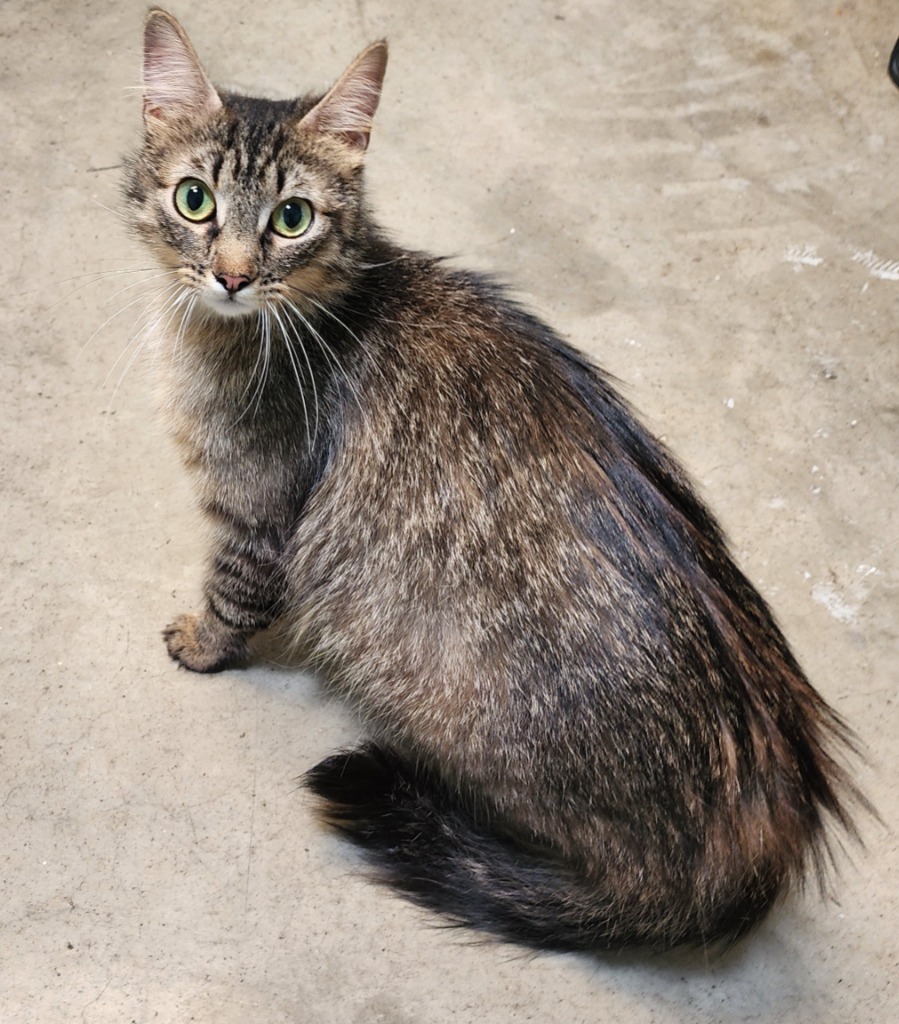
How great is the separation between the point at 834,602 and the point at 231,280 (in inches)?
67.3

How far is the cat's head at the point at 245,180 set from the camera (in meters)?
2.05

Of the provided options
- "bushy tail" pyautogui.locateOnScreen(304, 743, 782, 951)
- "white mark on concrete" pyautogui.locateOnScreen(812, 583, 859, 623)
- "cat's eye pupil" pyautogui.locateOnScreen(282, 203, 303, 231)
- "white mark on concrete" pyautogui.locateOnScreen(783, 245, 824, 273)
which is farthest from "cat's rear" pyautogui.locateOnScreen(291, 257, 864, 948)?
"white mark on concrete" pyautogui.locateOnScreen(783, 245, 824, 273)

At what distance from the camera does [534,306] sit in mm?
3230

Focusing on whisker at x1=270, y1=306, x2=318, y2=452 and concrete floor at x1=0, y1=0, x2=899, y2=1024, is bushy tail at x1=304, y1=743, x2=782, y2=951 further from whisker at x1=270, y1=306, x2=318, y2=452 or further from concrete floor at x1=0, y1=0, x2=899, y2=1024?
whisker at x1=270, y1=306, x2=318, y2=452

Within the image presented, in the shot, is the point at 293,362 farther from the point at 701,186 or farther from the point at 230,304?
the point at 701,186

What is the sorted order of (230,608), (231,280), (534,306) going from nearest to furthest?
(231,280)
(230,608)
(534,306)

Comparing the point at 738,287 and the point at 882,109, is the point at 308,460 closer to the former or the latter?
the point at 738,287

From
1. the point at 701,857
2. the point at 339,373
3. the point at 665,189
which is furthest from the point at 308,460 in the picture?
the point at 665,189

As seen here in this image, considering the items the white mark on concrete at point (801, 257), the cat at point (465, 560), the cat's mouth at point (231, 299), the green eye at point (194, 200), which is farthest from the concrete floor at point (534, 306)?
the cat's mouth at point (231, 299)

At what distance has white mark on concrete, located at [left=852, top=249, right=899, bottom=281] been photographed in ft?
11.1

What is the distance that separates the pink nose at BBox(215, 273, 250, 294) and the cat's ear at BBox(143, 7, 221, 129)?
342mm

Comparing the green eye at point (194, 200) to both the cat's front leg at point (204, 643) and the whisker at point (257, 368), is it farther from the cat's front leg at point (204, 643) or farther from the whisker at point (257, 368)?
the cat's front leg at point (204, 643)

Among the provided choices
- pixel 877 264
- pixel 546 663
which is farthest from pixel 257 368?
pixel 877 264

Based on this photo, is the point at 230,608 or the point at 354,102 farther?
the point at 230,608
